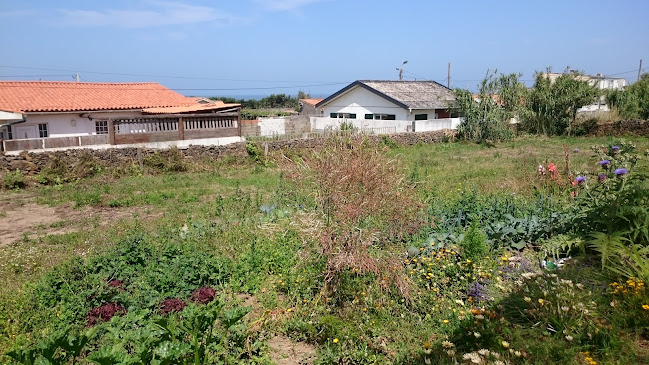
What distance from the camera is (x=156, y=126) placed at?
16672mm

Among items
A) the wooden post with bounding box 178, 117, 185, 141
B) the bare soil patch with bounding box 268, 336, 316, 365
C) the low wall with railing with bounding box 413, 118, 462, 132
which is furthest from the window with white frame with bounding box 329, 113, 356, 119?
the bare soil patch with bounding box 268, 336, 316, 365

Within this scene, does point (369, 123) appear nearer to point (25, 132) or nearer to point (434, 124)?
point (434, 124)

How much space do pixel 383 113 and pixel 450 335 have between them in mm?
24024

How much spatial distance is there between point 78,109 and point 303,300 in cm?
1843

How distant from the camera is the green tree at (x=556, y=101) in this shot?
24422mm

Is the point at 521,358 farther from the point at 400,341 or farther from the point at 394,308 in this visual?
the point at 394,308

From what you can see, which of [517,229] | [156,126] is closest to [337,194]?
[517,229]

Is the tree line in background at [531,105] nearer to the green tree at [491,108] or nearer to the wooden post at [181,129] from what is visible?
the green tree at [491,108]

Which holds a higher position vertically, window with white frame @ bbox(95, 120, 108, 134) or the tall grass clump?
window with white frame @ bbox(95, 120, 108, 134)

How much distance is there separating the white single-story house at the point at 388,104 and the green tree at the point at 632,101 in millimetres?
9313

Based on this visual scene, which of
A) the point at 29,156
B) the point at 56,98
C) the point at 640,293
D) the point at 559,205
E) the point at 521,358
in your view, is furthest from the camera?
the point at 56,98

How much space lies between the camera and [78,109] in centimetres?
1969

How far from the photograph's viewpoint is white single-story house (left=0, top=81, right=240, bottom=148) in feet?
55.0

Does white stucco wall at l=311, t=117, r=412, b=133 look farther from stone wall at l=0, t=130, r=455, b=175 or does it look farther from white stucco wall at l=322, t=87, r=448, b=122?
stone wall at l=0, t=130, r=455, b=175
